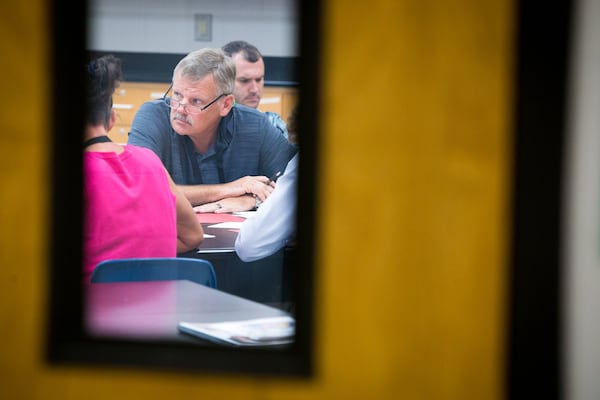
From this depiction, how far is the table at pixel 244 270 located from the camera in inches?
181

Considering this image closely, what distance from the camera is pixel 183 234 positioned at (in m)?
4.04

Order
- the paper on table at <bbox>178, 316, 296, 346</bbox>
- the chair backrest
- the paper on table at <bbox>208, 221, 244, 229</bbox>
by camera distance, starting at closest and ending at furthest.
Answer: the paper on table at <bbox>178, 316, 296, 346</bbox>
the chair backrest
the paper on table at <bbox>208, 221, 244, 229</bbox>

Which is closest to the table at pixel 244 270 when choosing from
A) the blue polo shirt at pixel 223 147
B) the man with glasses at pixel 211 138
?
the man with glasses at pixel 211 138

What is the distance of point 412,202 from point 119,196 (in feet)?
6.92

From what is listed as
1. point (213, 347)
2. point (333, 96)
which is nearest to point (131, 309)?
point (213, 347)

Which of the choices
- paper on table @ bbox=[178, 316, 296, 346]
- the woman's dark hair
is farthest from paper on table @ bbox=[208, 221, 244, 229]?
paper on table @ bbox=[178, 316, 296, 346]

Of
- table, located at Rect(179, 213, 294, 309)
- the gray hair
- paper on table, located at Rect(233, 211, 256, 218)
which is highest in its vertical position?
the gray hair

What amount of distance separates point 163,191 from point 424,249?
6.78 feet

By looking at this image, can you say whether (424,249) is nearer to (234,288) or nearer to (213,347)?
(213,347)

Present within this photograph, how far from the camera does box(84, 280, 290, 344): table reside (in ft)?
7.68

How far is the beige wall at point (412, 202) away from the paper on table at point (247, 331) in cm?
39

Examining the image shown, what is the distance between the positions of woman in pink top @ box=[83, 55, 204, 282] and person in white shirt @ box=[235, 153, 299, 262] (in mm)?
416

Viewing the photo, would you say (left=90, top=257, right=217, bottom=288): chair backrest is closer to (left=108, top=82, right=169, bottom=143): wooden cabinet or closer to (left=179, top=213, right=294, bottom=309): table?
(left=179, top=213, right=294, bottom=309): table

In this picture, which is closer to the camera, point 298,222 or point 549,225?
point 549,225
